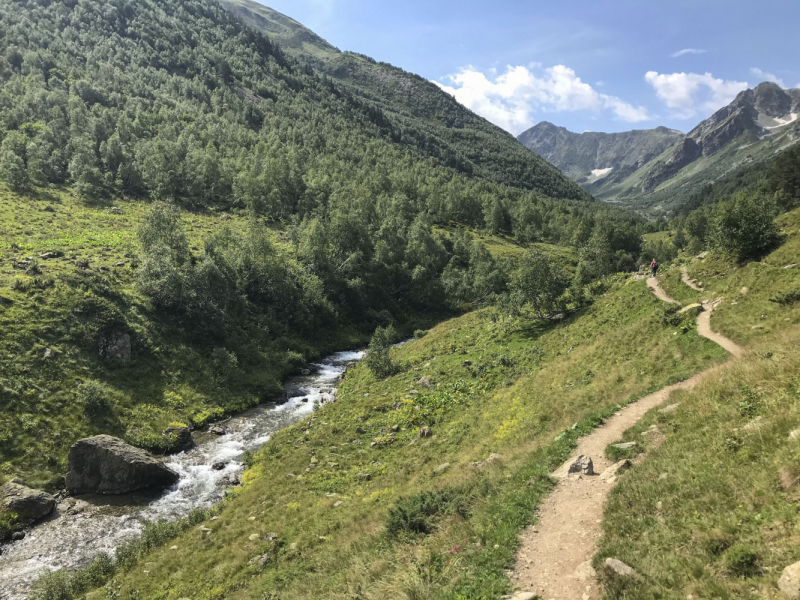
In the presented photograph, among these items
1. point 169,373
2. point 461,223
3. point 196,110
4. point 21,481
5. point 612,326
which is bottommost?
point 21,481

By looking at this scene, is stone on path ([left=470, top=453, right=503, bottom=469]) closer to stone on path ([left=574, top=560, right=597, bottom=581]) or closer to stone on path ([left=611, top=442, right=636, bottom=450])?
stone on path ([left=611, top=442, right=636, bottom=450])

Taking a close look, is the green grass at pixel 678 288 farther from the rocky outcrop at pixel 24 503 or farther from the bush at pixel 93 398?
the bush at pixel 93 398

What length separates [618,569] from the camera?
9.71 m

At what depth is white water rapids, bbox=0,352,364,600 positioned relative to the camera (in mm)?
23531

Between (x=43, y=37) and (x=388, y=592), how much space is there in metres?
286

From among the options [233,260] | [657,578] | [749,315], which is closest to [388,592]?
[657,578]

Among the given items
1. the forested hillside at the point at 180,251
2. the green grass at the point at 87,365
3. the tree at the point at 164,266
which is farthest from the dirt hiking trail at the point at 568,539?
the tree at the point at 164,266

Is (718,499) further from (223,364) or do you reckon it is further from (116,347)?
(116,347)

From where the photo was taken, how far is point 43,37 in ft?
630

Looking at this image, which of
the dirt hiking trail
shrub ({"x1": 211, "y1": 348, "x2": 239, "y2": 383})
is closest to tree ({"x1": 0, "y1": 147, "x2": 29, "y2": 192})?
shrub ({"x1": 211, "y1": 348, "x2": 239, "y2": 383})

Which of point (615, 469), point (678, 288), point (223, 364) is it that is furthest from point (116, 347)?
point (678, 288)

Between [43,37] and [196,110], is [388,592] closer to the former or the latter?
[196,110]

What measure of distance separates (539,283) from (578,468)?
103ft

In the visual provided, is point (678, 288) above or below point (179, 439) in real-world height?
above
